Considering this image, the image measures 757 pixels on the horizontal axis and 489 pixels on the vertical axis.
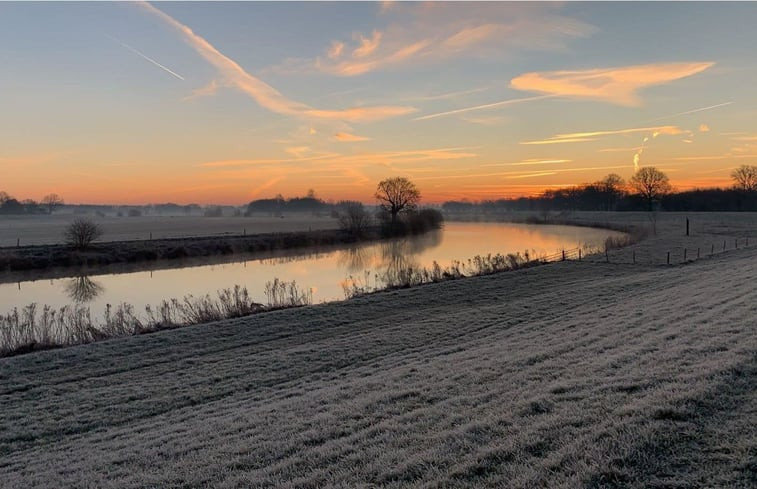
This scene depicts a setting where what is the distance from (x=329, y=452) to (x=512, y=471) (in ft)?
7.10

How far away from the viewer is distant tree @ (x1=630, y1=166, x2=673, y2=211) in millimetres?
95262

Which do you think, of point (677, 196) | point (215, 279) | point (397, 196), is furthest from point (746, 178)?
point (215, 279)

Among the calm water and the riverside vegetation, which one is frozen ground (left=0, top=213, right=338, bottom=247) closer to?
the calm water

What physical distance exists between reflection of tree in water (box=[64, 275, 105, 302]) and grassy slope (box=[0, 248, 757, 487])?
1302cm

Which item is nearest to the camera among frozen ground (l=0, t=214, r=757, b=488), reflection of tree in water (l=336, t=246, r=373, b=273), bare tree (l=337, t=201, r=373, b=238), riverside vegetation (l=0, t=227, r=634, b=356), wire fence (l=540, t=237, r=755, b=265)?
frozen ground (l=0, t=214, r=757, b=488)

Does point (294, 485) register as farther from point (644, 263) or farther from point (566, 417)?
point (644, 263)

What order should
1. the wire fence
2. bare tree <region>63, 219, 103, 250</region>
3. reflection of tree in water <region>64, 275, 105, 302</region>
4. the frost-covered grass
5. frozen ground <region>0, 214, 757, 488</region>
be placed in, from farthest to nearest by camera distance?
bare tree <region>63, 219, 103, 250</region> < the wire fence < reflection of tree in water <region>64, 275, 105, 302</region> < the frost-covered grass < frozen ground <region>0, 214, 757, 488</region>

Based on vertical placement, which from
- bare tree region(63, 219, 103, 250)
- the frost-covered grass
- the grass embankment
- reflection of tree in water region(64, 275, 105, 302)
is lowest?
the frost-covered grass

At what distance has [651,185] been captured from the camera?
3750 inches

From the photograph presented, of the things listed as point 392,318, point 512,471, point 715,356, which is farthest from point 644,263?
point 512,471

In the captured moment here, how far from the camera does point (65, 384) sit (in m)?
11.3

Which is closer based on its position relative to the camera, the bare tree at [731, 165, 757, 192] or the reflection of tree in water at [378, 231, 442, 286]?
the reflection of tree in water at [378, 231, 442, 286]

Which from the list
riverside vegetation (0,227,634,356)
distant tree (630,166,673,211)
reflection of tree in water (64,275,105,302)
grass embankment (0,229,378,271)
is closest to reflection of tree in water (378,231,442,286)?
riverside vegetation (0,227,634,356)

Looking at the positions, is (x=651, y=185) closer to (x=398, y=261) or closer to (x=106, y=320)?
(x=398, y=261)
